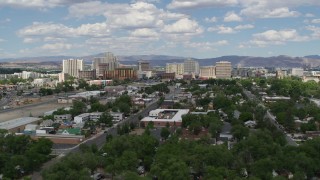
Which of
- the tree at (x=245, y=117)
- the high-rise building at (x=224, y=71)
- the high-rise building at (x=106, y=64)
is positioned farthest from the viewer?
the high-rise building at (x=106, y=64)

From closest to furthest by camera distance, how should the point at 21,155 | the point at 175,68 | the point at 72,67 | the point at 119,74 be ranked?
the point at 21,155 < the point at 119,74 < the point at 72,67 < the point at 175,68

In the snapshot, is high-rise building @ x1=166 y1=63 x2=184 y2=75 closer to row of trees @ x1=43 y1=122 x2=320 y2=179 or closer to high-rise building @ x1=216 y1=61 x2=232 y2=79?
high-rise building @ x1=216 y1=61 x2=232 y2=79

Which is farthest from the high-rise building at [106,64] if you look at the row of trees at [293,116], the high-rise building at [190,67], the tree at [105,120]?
the row of trees at [293,116]

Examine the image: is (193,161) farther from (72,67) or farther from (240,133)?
(72,67)

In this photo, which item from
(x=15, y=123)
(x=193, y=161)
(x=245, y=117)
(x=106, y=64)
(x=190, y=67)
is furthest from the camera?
(x=190, y=67)

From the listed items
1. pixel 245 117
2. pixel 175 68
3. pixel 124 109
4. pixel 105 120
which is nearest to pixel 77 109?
pixel 124 109

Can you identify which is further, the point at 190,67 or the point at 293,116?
the point at 190,67

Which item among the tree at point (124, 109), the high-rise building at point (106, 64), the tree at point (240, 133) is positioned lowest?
the tree at point (124, 109)

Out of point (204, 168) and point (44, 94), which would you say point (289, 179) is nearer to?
point (204, 168)

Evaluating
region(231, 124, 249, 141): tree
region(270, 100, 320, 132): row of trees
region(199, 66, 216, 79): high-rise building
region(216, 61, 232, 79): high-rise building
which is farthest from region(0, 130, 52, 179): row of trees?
region(199, 66, 216, 79): high-rise building

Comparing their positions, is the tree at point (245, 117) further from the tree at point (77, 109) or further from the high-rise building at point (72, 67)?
the high-rise building at point (72, 67)

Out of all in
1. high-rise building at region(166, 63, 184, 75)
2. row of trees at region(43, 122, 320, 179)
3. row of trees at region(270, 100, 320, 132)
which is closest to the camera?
row of trees at region(43, 122, 320, 179)

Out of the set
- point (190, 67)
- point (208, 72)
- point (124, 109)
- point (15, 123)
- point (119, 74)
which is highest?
point (190, 67)

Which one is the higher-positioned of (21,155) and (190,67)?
(190,67)
